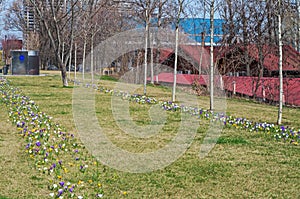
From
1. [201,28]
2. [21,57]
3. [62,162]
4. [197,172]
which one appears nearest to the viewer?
[197,172]

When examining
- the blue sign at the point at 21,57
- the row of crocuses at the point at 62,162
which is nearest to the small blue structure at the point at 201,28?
the blue sign at the point at 21,57

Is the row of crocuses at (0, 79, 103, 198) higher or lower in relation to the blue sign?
lower

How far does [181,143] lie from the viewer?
7934 millimetres

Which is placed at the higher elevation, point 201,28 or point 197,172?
point 201,28

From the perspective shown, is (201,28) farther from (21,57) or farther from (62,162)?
(62,162)

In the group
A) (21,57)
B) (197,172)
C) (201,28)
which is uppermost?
(201,28)

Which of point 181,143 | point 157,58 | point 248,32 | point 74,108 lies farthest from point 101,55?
point 181,143

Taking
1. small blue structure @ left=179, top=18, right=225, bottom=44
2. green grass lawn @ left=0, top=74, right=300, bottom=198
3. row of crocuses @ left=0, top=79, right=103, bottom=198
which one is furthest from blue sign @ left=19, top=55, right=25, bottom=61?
green grass lawn @ left=0, top=74, right=300, bottom=198

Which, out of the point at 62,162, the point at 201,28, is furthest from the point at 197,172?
the point at 201,28

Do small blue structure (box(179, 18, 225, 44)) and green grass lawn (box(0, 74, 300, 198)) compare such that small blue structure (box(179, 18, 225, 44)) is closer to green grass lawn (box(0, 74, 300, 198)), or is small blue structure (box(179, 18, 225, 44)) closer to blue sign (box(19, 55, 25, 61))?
blue sign (box(19, 55, 25, 61))

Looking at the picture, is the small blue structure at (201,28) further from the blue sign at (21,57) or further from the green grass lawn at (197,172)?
the green grass lawn at (197,172)

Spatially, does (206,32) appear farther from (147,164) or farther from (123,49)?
(147,164)

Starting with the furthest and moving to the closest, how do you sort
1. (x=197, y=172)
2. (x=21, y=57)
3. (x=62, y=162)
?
(x=21, y=57) → (x=62, y=162) → (x=197, y=172)

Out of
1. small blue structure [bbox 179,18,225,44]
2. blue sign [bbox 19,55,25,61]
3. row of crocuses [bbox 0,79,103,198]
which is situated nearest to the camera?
row of crocuses [bbox 0,79,103,198]
